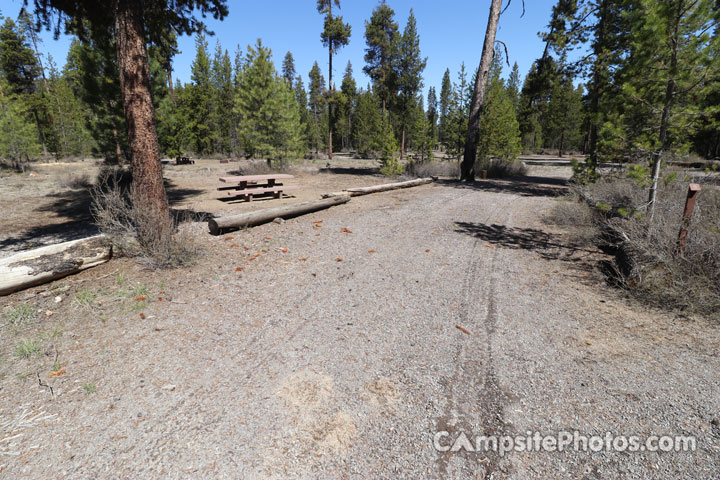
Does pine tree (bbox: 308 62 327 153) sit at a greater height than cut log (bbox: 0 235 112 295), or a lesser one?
greater

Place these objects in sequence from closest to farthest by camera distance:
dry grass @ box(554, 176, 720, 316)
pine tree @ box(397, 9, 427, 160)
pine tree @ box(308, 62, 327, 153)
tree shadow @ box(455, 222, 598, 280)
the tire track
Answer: the tire track < dry grass @ box(554, 176, 720, 316) < tree shadow @ box(455, 222, 598, 280) < pine tree @ box(397, 9, 427, 160) < pine tree @ box(308, 62, 327, 153)

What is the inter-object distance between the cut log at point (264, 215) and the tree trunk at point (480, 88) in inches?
301

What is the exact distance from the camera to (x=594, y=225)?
6.94 meters

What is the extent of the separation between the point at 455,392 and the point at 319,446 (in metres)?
1.17

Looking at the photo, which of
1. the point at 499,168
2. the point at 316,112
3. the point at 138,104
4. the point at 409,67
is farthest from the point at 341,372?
the point at 316,112

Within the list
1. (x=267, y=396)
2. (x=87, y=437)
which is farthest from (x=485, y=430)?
(x=87, y=437)

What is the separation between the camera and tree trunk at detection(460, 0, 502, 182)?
42.5ft

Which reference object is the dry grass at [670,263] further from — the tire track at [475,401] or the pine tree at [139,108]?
the pine tree at [139,108]

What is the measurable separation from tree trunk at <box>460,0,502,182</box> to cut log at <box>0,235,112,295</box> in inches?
530

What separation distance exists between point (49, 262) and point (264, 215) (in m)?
3.71

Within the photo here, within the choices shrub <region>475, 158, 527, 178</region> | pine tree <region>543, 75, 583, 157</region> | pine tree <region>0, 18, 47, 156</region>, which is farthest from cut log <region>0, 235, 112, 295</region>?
pine tree <region>543, 75, 583, 157</region>

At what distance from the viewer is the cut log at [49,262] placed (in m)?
4.16

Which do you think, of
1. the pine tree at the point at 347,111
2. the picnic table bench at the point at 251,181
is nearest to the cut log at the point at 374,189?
the picnic table bench at the point at 251,181

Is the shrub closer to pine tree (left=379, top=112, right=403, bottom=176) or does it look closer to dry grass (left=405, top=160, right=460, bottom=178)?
dry grass (left=405, top=160, right=460, bottom=178)
